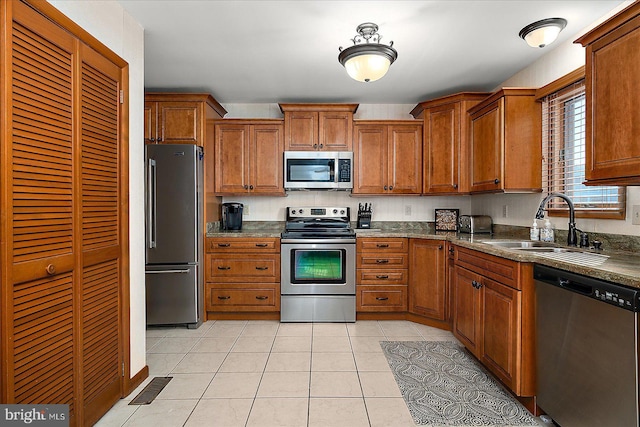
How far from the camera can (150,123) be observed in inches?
136

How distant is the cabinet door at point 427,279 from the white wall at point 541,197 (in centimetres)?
73

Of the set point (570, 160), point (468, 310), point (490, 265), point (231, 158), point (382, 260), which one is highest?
point (231, 158)

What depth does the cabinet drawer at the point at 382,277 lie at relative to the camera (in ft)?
11.6

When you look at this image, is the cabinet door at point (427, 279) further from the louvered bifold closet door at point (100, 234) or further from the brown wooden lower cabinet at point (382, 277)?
the louvered bifold closet door at point (100, 234)

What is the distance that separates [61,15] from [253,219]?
2.80m

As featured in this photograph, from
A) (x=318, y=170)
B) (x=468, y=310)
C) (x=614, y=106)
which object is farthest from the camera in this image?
(x=318, y=170)

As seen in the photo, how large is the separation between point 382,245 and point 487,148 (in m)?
1.33

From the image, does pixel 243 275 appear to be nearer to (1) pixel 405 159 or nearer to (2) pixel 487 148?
(1) pixel 405 159

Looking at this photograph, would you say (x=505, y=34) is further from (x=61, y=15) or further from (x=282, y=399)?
(x=282, y=399)

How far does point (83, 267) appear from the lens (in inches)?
67.5

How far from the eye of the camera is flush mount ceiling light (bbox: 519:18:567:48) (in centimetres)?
224

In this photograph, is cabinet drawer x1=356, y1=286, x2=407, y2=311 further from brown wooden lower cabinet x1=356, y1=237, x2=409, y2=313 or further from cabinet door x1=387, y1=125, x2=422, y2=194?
cabinet door x1=387, y1=125, x2=422, y2=194

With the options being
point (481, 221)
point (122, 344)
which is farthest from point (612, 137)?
point (122, 344)

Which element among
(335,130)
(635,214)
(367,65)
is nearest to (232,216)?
(335,130)
